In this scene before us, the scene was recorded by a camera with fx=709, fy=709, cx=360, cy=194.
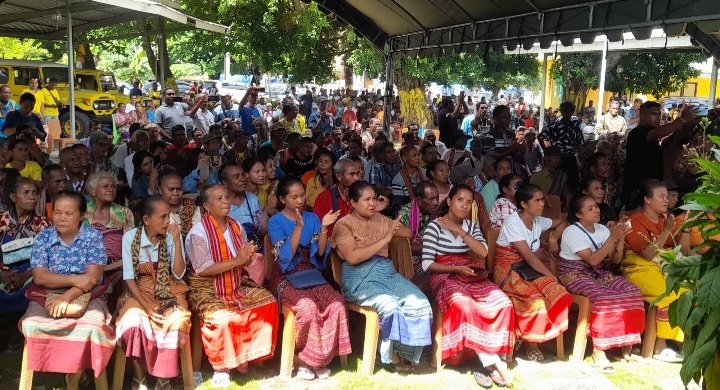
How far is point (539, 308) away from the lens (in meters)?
4.58

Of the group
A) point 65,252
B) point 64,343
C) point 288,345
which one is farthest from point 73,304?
point 288,345

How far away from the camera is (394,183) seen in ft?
21.4

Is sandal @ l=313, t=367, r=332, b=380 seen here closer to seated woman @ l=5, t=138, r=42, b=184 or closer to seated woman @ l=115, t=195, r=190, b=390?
seated woman @ l=115, t=195, r=190, b=390

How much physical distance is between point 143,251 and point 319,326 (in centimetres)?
116

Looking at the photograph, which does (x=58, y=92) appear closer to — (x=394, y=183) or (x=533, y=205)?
(x=394, y=183)

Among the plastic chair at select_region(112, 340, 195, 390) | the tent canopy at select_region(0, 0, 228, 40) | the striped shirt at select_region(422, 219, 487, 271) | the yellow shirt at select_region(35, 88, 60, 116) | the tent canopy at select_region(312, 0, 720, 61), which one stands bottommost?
the plastic chair at select_region(112, 340, 195, 390)

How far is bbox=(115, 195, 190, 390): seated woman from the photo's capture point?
3.99 m

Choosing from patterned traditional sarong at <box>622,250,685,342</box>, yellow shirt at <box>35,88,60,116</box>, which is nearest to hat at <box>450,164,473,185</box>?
patterned traditional sarong at <box>622,250,685,342</box>

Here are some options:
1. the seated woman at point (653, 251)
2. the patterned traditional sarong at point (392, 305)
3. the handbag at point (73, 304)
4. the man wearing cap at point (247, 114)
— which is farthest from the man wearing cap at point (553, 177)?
the man wearing cap at point (247, 114)

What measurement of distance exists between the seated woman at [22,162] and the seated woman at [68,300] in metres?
2.36

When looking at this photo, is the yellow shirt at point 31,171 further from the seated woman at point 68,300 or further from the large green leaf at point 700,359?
the large green leaf at point 700,359

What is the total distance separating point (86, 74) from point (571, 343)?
54.5 ft

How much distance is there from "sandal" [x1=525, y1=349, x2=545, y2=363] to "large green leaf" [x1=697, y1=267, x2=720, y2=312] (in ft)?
8.69

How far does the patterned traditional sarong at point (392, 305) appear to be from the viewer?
4.39 metres
